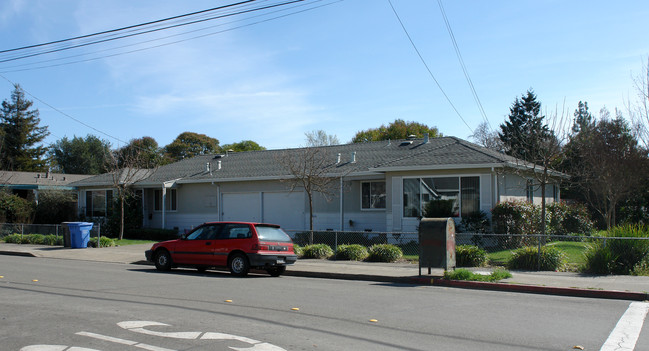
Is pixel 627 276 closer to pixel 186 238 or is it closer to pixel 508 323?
pixel 508 323

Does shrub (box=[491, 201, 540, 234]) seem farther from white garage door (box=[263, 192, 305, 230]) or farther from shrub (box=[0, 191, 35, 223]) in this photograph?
shrub (box=[0, 191, 35, 223])

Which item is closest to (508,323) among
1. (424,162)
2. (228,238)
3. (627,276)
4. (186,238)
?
(627,276)

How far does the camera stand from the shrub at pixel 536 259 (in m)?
14.6

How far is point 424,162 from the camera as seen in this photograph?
20.8 m

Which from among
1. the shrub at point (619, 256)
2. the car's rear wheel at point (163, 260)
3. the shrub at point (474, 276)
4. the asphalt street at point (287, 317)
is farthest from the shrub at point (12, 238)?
the shrub at point (619, 256)

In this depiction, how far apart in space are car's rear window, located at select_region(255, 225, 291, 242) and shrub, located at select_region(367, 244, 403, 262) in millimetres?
3585

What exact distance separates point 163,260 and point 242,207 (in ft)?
36.6

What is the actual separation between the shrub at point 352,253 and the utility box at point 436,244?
14.0 ft

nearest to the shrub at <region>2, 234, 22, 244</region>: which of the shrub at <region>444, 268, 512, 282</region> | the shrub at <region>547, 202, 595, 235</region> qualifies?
the shrub at <region>444, 268, 512, 282</region>

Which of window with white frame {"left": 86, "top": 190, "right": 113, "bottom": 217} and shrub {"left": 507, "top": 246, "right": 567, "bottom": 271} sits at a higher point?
window with white frame {"left": 86, "top": 190, "right": 113, "bottom": 217}

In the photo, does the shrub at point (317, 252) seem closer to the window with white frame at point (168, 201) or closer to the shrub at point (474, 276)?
the shrub at point (474, 276)

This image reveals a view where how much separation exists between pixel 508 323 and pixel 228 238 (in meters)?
8.46

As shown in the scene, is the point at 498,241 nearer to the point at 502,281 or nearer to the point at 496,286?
the point at 502,281

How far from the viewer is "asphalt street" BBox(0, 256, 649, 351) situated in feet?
22.5
